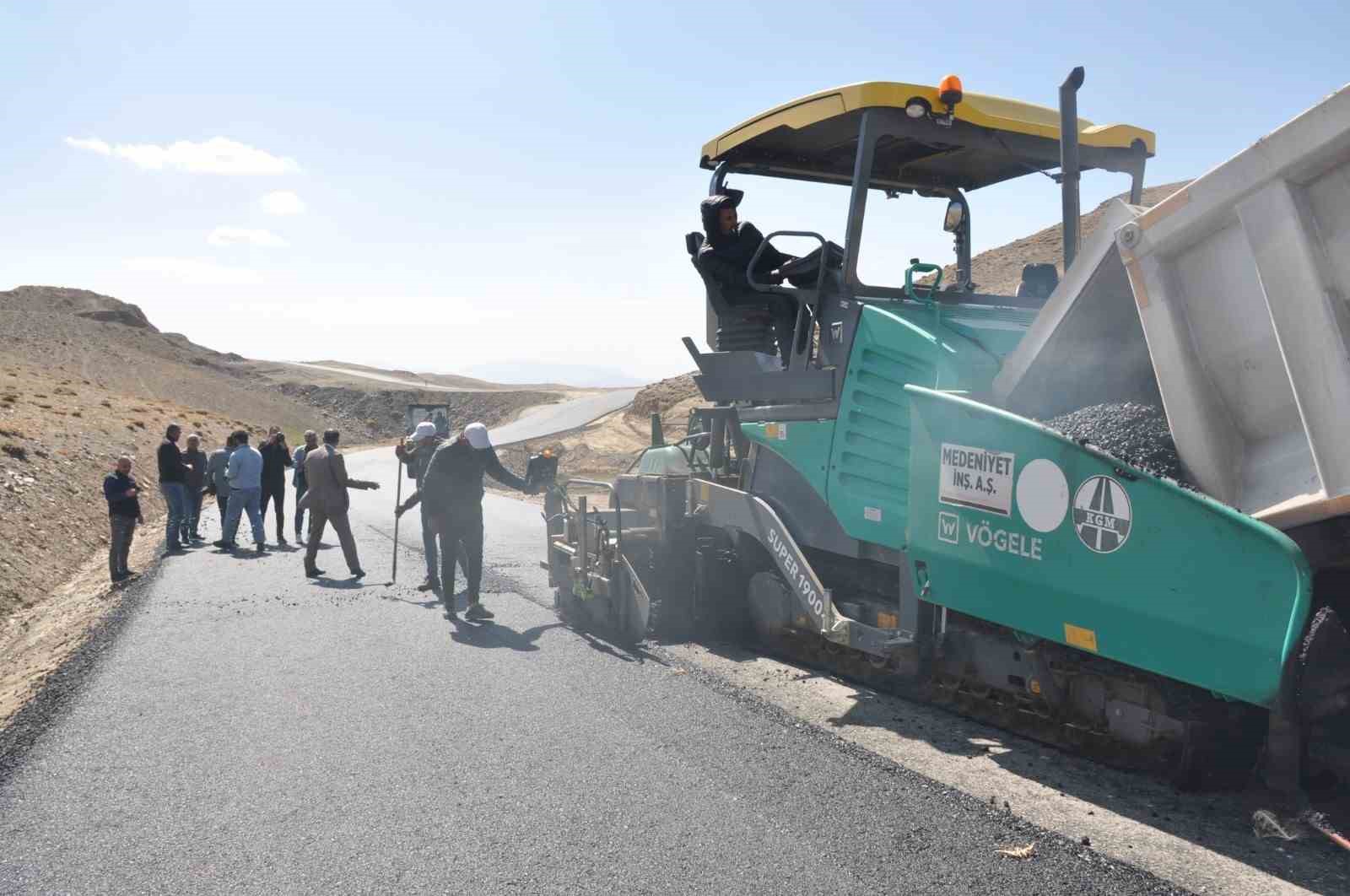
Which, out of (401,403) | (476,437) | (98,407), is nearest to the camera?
(476,437)

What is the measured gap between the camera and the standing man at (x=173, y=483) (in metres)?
13.2

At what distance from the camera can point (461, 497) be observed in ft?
28.4

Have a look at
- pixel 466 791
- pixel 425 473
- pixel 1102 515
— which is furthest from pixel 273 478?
pixel 1102 515

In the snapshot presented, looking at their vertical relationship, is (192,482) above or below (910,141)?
below

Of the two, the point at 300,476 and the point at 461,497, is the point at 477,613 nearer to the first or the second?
the point at 461,497

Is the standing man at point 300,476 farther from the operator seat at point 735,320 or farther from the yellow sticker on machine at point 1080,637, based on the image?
the yellow sticker on machine at point 1080,637

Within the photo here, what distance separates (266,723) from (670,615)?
282 centimetres

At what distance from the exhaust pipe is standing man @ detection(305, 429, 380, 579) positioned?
8.07 m

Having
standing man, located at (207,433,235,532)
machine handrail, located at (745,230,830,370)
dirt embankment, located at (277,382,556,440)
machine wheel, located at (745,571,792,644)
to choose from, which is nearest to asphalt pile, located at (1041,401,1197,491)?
machine handrail, located at (745,230,830,370)

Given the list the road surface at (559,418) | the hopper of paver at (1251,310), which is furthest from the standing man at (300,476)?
the road surface at (559,418)

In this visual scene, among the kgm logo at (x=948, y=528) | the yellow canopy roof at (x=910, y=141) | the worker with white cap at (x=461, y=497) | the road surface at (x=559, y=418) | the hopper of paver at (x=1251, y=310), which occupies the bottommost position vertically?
the road surface at (x=559, y=418)

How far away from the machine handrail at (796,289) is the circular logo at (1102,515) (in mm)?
2301

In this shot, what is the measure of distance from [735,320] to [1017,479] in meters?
2.74

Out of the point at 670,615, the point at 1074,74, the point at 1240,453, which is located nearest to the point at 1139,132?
the point at 1074,74
